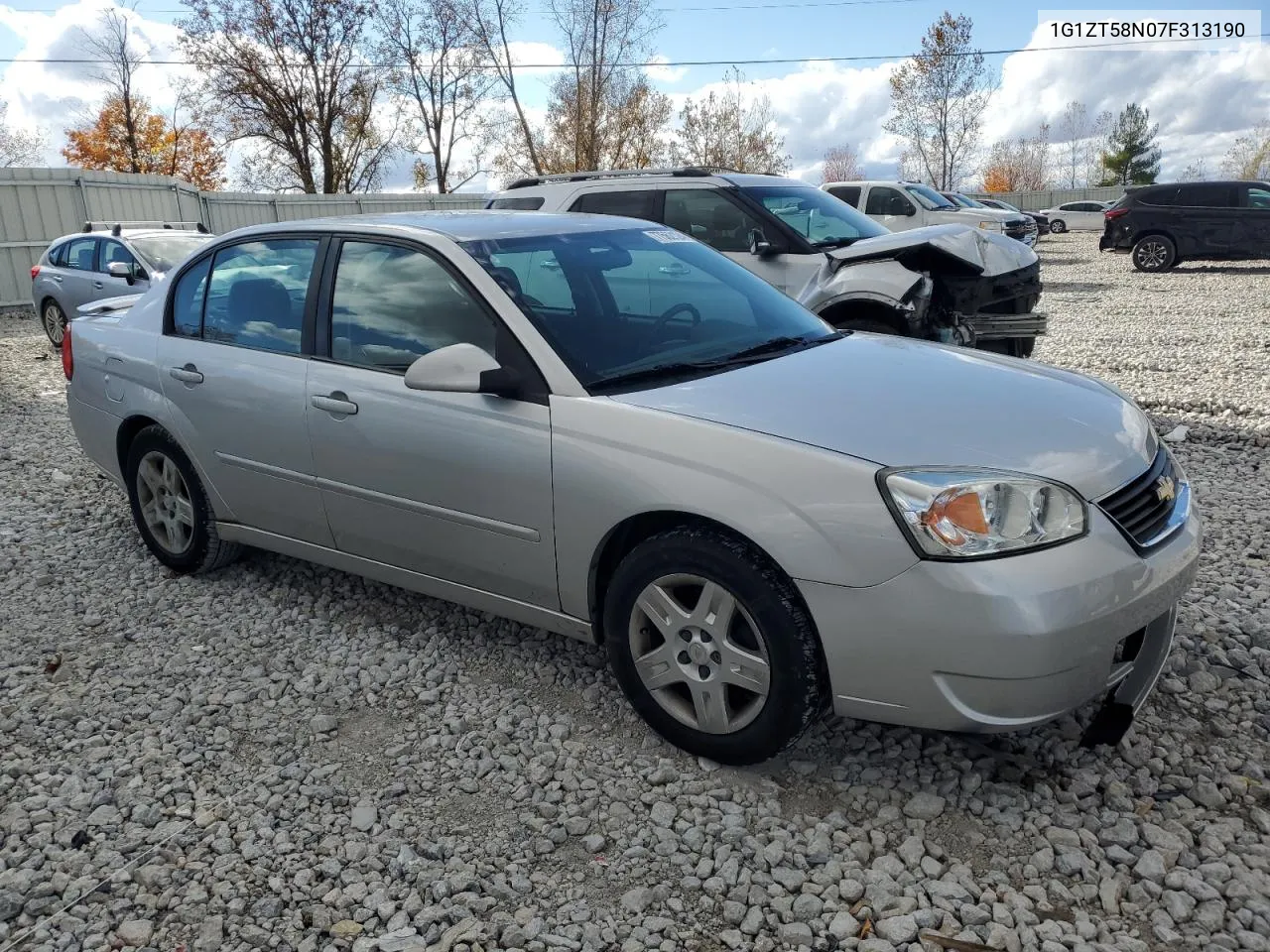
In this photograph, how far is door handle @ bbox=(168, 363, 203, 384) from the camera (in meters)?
4.45

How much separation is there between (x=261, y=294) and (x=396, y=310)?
2.94 ft

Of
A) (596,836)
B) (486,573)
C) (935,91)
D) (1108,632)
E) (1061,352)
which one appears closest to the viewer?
(1108,632)

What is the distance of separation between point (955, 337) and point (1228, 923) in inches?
216

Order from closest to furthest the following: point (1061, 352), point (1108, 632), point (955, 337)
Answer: point (1108, 632) < point (955, 337) < point (1061, 352)

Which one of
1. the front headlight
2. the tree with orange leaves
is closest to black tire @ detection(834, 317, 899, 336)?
the front headlight

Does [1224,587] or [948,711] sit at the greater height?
[948,711]

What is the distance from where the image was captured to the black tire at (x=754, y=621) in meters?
2.83

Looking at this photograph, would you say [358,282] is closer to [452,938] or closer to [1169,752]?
[452,938]

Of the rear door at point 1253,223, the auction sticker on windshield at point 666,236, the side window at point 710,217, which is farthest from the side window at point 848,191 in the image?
the auction sticker on windshield at point 666,236

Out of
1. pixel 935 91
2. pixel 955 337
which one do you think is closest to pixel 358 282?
pixel 955 337

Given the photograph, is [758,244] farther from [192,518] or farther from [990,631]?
[990,631]

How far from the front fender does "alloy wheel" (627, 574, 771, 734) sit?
0.23 meters

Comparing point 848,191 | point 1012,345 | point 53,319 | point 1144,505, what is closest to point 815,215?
point 1012,345

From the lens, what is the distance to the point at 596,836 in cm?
290
